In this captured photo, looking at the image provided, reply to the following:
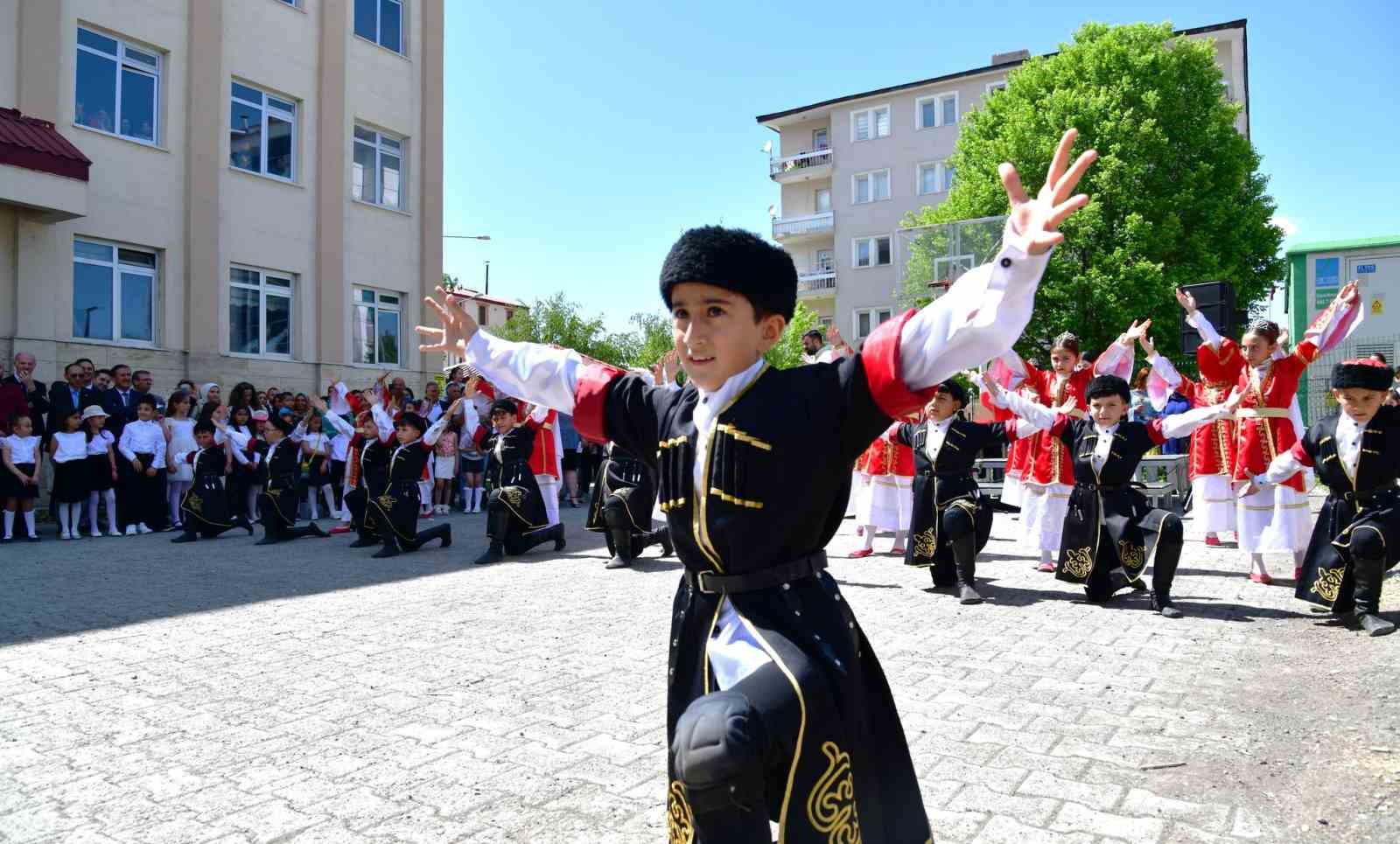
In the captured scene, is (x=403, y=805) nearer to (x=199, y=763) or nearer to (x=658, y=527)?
(x=199, y=763)

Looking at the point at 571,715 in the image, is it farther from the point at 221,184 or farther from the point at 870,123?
the point at 870,123

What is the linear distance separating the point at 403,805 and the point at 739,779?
2.12 metres

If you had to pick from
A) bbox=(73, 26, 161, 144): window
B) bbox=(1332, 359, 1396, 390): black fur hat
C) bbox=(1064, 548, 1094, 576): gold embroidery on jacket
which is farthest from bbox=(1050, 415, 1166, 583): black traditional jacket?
bbox=(73, 26, 161, 144): window

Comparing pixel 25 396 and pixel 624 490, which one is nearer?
pixel 624 490

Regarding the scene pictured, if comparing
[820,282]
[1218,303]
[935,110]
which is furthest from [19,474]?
[935,110]

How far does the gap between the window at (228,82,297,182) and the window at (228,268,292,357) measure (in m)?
2.08

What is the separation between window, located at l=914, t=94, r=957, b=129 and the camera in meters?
40.1

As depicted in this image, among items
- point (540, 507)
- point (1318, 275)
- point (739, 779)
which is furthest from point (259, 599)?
point (1318, 275)

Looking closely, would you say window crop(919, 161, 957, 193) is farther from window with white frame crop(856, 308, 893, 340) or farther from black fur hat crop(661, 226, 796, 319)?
black fur hat crop(661, 226, 796, 319)

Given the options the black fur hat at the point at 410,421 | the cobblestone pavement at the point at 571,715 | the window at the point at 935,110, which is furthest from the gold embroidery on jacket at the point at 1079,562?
the window at the point at 935,110

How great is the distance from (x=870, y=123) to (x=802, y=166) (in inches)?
161

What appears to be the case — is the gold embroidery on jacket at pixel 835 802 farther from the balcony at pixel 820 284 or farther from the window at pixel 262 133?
the balcony at pixel 820 284

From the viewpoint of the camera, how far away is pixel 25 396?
1292 cm

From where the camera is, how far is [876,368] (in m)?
2.41
